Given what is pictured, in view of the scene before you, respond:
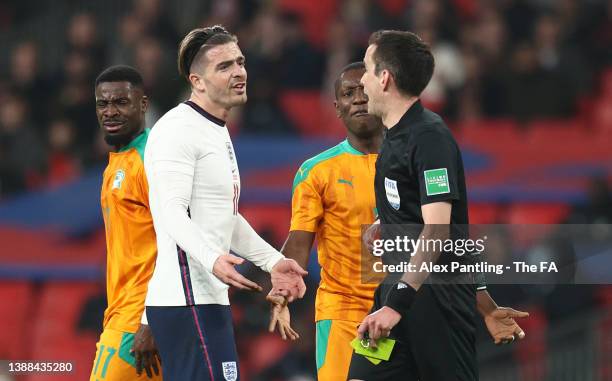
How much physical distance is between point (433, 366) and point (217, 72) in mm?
1686

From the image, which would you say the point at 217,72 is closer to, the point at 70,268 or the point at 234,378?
the point at 234,378

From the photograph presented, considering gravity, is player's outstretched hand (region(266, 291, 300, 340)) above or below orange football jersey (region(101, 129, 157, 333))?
below

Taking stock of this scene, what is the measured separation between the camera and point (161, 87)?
12.5m

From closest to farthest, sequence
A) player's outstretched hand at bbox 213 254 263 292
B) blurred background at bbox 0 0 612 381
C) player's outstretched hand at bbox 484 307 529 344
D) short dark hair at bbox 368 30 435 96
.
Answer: player's outstretched hand at bbox 213 254 263 292 → short dark hair at bbox 368 30 435 96 → player's outstretched hand at bbox 484 307 529 344 → blurred background at bbox 0 0 612 381

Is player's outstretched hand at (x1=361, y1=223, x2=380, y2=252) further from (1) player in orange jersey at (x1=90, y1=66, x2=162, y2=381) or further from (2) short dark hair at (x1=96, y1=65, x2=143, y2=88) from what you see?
(2) short dark hair at (x1=96, y1=65, x2=143, y2=88)

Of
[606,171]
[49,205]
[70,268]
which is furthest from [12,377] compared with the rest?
[606,171]

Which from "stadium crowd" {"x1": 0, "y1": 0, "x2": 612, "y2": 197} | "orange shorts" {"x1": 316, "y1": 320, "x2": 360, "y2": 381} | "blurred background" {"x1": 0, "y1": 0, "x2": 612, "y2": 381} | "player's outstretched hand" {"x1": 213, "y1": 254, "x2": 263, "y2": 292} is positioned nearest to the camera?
"player's outstretched hand" {"x1": 213, "y1": 254, "x2": 263, "y2": 292}

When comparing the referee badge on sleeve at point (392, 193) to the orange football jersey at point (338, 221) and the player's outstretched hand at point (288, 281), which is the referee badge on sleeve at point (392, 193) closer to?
the player's outstretched hand at point (288, 281)

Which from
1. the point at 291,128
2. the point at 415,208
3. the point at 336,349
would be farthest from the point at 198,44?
the point at 291,128

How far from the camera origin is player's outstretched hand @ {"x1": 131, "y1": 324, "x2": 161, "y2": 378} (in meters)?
5.71

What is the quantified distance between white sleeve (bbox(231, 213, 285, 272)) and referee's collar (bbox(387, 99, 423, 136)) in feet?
3.08

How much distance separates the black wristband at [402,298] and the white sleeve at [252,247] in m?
0.92

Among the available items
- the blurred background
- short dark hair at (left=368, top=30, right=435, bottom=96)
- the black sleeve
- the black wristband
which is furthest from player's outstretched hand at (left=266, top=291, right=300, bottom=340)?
the blurred background

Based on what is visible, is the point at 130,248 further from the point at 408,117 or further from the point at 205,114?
the point at 408,117
